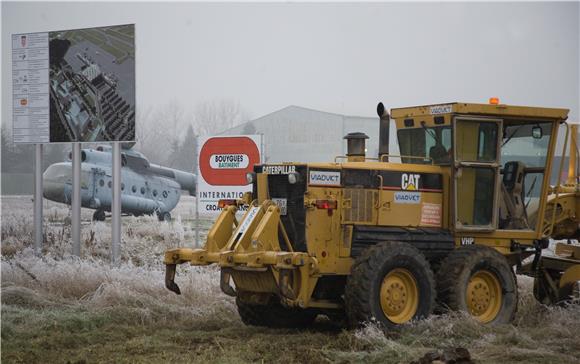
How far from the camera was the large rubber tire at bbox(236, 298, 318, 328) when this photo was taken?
11.1 m

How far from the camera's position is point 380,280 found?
9.95 meters

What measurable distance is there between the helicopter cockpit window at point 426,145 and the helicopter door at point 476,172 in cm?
20

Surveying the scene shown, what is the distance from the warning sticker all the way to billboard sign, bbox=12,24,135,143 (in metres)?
6.01

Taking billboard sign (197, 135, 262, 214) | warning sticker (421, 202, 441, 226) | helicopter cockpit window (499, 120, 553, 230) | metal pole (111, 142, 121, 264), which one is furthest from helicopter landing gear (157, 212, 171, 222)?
warning sticker (421, 202, 441, 226)

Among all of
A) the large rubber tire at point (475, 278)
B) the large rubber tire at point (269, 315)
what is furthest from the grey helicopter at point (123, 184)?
the large rubber tire at point (475, 278)

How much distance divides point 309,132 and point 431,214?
7.36 m

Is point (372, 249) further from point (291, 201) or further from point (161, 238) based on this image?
point (161, 238)

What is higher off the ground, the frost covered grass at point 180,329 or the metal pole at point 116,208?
the metal pole at point 116,208

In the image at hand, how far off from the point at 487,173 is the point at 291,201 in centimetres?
284

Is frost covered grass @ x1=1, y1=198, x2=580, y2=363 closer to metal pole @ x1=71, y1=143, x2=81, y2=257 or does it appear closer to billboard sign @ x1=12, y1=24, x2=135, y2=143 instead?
metal pole @ x1=71, y1=143, x2=81, y2=257

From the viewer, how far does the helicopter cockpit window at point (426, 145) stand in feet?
37.9

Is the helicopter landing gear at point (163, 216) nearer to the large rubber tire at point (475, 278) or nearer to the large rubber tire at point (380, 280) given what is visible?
the large rubber tire at point (475, 278)

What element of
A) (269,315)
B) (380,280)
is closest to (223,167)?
(269,315)

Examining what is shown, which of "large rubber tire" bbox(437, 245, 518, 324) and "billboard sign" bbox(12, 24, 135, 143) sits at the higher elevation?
"billboard sign" bbox(12, 24, 135, 143)
